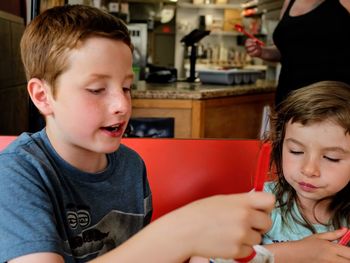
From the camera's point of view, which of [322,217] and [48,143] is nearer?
[48,143]

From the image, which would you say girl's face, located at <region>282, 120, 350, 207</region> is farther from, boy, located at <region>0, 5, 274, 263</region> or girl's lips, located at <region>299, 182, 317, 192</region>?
boy, located at <region>0, 5, 274, 263</region>

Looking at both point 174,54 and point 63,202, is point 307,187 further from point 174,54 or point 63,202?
point 174,54

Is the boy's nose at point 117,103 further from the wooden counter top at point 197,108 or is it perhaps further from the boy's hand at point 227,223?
the wooden counter top at point 197,108

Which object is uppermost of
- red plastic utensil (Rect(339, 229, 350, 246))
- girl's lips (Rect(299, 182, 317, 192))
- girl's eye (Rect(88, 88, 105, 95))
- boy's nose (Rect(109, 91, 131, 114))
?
girl's eye (Rect(88, 88, 105, 95))

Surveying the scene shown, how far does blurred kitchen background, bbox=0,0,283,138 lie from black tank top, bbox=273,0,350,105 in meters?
0.59

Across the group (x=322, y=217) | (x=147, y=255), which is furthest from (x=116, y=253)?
(x=322, y=217)

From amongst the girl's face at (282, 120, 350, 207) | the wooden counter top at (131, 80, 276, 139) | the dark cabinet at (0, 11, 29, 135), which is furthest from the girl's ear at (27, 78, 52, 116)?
the wooden counter top at (131, 80, 276, 139)

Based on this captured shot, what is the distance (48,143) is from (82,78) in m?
0.17

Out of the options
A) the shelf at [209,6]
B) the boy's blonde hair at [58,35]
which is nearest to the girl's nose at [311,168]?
the boy's blonde hair at [58,35]

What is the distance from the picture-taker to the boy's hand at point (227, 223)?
512mm

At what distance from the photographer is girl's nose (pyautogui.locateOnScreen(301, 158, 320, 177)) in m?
0.92

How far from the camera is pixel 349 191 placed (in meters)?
1.04

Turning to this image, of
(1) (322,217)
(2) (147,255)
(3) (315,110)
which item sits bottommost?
(1) (322,217)

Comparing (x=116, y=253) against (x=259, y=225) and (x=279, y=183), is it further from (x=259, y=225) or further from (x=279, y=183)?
(x=279, y=183)
